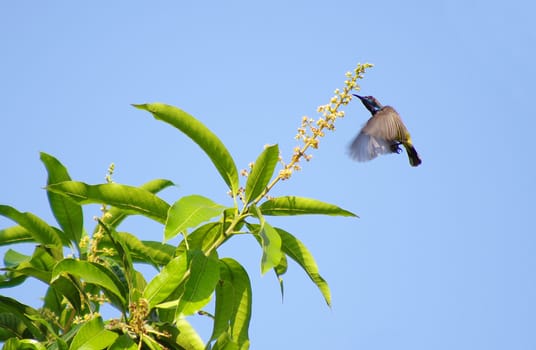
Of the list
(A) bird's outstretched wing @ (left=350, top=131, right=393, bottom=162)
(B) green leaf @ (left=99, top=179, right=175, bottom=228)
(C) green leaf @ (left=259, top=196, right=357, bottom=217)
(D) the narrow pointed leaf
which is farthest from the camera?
(A) bird's outstretched wing @ (left=350, top=131, right=393, bottom=162)

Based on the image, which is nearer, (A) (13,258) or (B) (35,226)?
(B) (35,226)

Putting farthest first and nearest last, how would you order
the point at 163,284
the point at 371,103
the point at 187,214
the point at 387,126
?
1. the point at 371,103
2. the point at 387,126
3. the point at 163,284
4. the point at 187,214

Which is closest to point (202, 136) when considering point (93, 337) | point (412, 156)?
point (93, 337)

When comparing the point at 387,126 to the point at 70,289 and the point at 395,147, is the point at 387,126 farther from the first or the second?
the point at 70,289

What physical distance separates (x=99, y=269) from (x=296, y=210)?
0.86 metres

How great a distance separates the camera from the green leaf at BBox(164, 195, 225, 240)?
2557 millimetres

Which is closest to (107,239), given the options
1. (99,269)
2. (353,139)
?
(99,269)

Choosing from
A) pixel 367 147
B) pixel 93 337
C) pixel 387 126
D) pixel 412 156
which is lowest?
pixel 93 337

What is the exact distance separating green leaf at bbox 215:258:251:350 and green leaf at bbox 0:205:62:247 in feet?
2.77

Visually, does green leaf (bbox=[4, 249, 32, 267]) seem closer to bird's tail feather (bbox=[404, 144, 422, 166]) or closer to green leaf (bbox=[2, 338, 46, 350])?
green leaf (bbox=[2, 338, 46, 350])

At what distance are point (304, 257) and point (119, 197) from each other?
0.84 metres

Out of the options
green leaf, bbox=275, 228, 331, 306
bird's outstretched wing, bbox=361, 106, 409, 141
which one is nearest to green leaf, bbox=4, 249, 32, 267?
green leaf, bbox=275, 228, 331, 306

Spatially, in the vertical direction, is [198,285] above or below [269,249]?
below

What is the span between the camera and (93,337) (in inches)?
101
